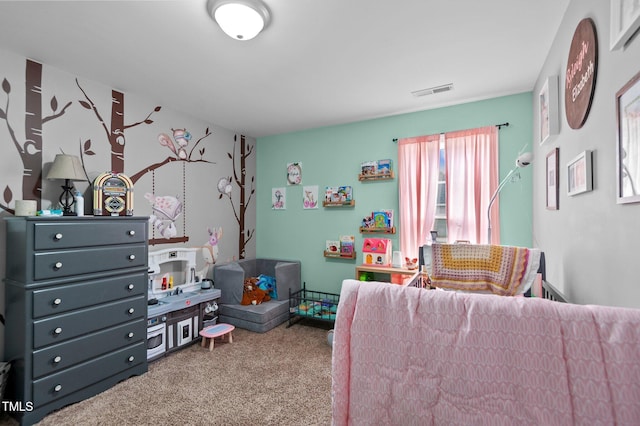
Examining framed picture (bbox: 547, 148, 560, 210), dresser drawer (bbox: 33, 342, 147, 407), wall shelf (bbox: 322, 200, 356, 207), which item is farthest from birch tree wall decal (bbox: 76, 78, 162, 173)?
framed picture (bbox: 547, 148, 560, 210)

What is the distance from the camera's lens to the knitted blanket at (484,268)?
6.23 feet

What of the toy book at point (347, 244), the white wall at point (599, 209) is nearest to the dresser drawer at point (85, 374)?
the toy book at point (347, 244)

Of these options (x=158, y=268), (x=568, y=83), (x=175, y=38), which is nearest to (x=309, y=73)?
(x=175, y=38)

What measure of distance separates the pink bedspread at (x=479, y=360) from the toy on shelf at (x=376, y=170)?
2.62 metres

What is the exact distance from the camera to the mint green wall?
2.94 metres

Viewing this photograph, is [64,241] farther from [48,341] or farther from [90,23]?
[90,23]

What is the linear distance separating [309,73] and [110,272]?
7.66ft

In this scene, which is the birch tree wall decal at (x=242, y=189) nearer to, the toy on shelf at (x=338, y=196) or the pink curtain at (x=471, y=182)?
the toy on shelf at (x=338, y=196)

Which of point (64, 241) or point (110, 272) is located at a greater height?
point (64, 241)

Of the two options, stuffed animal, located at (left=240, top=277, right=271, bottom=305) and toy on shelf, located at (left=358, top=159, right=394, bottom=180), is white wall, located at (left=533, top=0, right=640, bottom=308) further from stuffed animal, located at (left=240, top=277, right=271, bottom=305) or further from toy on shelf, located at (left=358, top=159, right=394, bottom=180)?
stuffed animal, located at (left=240, top=277, right=271, bottom=305)

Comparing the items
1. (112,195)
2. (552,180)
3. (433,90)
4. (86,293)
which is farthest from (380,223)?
(86,293)

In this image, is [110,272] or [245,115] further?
[245,115]

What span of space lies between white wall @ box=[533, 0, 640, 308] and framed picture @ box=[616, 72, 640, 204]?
47 millimetres

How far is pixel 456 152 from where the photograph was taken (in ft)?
10.4
